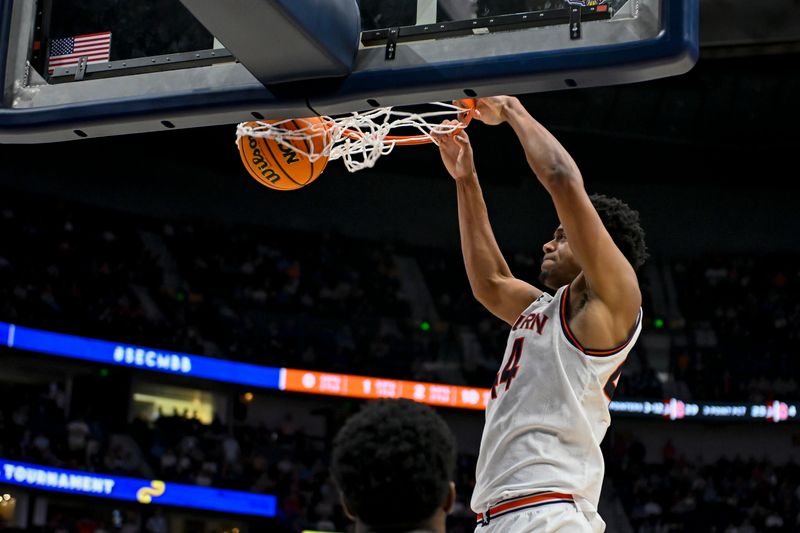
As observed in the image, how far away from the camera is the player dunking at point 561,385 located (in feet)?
9.41

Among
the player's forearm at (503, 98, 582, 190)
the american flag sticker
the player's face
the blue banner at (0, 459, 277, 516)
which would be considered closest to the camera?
the player's forearm at (503, 98, 582, 190)

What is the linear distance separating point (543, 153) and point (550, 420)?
0.78m

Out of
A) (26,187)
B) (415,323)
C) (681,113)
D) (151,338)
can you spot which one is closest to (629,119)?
(681,113)

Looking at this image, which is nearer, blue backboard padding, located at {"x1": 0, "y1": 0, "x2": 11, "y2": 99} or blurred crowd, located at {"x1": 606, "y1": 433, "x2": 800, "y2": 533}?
blue backboard padding, located at {"x1": 0, "y1": 0, "x2": 11, "y2": 99}

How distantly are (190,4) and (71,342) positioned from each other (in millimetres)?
11525

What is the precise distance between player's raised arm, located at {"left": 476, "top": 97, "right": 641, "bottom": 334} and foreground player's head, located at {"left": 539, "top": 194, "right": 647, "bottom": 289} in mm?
164

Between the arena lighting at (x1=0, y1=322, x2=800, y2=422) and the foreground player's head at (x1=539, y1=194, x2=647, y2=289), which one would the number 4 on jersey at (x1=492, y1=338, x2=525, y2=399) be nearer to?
the foreground player's head at (x1=539, y1=194, x2=647, y2=289)

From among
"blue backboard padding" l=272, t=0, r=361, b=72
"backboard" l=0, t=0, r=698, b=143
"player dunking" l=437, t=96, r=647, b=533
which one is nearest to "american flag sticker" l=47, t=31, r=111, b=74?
"backboard" l=0, t=0, r=698, b=143

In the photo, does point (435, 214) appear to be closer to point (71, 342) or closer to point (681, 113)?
point (681, 113)

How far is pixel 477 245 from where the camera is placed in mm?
3738

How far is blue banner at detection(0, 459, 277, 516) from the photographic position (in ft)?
41.0

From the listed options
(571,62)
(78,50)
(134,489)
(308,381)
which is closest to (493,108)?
(571,62)

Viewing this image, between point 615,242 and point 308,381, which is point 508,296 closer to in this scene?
point 615,242

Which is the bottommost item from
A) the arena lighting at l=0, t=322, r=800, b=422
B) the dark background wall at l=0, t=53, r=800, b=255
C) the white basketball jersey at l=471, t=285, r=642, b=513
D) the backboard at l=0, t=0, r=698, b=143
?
the white basketball jersey at l=471, t=285, r=642, b=513
